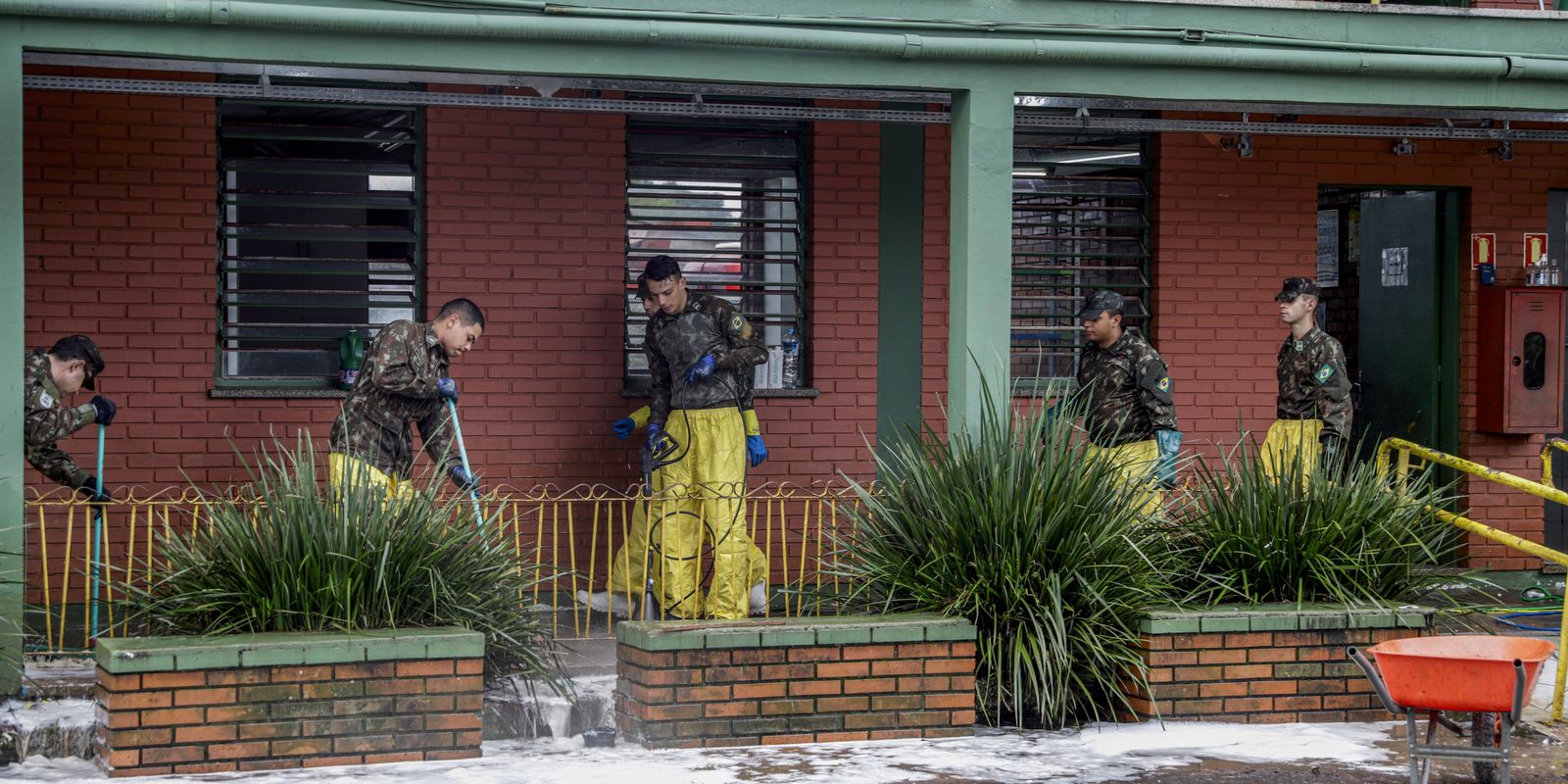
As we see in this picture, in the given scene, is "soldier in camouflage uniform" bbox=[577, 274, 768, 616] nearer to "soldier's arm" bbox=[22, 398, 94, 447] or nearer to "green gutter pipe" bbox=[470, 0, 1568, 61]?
"green gutter pipe" bbox=[470, 0, 1568, 61]

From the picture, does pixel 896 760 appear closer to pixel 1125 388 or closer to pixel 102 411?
pixel 1125 388

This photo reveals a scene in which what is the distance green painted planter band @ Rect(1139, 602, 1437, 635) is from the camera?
7359 mm

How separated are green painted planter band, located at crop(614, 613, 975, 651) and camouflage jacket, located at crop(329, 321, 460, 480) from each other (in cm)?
185

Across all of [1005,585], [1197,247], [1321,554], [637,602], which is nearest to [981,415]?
[1005,585]

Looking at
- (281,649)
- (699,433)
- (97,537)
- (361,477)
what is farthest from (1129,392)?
(97,537)

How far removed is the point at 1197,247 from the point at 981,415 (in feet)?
13.8

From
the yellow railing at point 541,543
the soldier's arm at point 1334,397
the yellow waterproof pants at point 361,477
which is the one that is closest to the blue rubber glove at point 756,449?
the yellow railing at point 541,543

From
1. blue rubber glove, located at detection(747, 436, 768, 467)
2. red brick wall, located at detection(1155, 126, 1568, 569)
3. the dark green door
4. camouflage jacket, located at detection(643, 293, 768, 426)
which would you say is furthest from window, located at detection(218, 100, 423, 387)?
the dark green door

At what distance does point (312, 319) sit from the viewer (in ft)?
33.3

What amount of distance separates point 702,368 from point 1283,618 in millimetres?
3366

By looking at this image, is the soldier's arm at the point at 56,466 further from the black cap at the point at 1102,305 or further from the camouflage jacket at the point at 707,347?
the black cap at the point at 1102,305

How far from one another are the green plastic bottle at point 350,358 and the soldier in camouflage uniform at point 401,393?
119 cm

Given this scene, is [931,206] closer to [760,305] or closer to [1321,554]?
[760,305]

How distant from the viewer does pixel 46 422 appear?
26.9 ft
